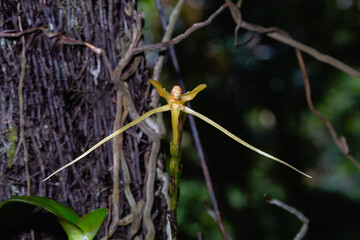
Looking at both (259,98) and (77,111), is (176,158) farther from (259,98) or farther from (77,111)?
(259,98)

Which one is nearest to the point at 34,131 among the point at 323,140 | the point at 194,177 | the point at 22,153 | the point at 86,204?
the point at 22,153

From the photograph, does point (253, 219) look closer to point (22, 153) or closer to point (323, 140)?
point (323, 140)

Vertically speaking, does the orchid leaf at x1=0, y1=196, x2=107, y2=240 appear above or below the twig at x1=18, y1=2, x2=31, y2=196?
below

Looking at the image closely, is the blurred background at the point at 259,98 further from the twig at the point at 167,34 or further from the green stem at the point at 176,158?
the green stem at the point at 176,158

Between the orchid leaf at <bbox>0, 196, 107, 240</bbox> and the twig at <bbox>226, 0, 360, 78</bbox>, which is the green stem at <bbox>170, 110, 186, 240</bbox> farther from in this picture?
the twig at <bbox>226, 0, 360, 78</bbox>

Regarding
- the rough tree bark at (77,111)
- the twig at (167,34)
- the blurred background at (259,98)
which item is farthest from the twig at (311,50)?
the blurred background at (259,98)

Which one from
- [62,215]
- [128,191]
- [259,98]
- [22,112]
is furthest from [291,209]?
[259,98]

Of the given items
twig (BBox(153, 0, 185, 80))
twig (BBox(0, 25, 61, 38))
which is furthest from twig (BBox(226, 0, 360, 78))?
twig (BBox(0, 25, 61, 38))
